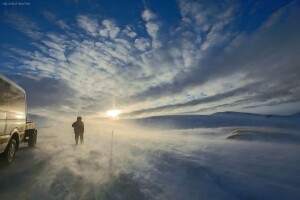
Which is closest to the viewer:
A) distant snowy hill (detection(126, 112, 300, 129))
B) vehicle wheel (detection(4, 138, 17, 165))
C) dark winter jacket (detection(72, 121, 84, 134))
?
vehicle wheel (detection(4, 138, 17, 165))

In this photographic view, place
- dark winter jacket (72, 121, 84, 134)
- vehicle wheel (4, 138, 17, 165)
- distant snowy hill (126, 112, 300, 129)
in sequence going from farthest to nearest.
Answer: distant snowy hill (126, 112, 300, 129)
dark winter jacket (72, 121, 84, 134)
vehicle wheel (4, 138, 17, 165)

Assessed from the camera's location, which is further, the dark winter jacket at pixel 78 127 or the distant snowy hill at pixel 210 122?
the distant snowy hill at pixel 210 122

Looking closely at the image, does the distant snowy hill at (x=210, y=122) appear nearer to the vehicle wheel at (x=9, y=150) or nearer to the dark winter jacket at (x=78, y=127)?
the dark winter jacket at (x=78, y=127)

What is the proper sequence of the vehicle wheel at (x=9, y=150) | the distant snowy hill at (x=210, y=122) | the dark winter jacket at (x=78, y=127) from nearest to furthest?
the vehicle wheel at (x=9, y=150), the dark winter jacket at (x=78, y=127), the distant snowy hill at (x=210, y=122)

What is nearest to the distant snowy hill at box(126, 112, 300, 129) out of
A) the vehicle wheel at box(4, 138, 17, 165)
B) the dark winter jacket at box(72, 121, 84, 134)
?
the dark winter jacket at box(72, 121, 84, 134)

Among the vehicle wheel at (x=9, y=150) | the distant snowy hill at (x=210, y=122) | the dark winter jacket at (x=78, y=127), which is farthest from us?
the distant snowy hill at (x=210, y=122)

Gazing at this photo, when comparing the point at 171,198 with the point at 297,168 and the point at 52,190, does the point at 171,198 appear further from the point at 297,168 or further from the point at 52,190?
the point at 297,168

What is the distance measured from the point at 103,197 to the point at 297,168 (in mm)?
7036

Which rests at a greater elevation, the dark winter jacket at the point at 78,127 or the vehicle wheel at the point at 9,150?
the dark winter jacket at the point at 78,127

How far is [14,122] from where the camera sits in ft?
32.4

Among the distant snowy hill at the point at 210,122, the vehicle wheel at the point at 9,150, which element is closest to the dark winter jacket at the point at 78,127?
the vehicle wheel at the point at 9,150

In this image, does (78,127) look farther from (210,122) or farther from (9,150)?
(210,122)

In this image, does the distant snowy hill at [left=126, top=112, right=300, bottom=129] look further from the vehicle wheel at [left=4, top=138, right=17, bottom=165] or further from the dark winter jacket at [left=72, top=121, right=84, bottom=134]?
the vehicle wheel at [left=4, top=138, right=17, bottom=165]

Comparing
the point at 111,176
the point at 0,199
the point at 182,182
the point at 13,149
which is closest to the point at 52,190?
the point at 0,199
